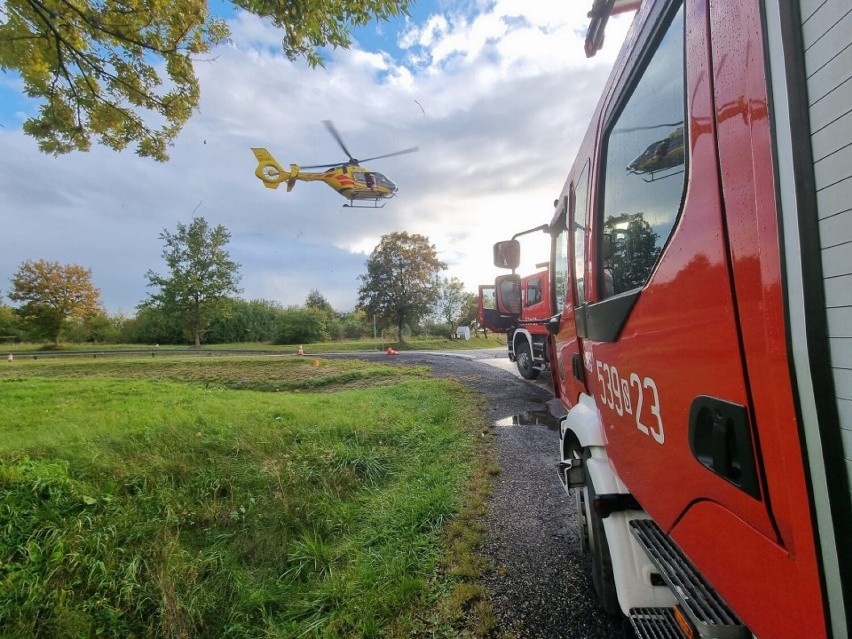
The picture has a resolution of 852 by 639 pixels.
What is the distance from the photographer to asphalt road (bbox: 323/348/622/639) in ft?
7.19

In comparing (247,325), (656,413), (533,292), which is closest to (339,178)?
(533,292)

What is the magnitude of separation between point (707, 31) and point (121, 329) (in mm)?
53246

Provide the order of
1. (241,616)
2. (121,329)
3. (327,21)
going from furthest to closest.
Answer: (121,329), (327,21), (241,616)

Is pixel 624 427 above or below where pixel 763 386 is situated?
below

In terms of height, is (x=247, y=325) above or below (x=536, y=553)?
above

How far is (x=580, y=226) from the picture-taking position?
2414 millimetres

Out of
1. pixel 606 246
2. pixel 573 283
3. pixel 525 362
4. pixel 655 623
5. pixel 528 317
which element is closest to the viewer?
pixel 655 623

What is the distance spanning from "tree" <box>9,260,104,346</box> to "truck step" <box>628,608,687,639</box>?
155ft

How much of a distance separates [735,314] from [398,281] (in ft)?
105

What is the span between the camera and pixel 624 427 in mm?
1681

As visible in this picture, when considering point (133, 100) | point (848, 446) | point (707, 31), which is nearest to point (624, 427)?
point (848, 446)

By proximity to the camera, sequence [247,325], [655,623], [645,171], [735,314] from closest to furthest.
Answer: [735,314]
[645,171]
[655,623]
[247,325]

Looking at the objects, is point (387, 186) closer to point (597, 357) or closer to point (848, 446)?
point (597, 357)

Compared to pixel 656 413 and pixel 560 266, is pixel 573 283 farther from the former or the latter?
pixel 656 413
